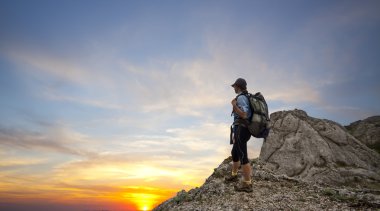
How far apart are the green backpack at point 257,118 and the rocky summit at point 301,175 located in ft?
10.2

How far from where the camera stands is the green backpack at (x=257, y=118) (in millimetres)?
14383

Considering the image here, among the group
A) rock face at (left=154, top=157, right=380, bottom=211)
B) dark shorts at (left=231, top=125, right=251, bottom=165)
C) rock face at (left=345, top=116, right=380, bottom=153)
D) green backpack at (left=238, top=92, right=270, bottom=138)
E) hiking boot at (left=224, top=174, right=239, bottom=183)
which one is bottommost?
rock face at (left=154, top=157, right=380, bottom=211)

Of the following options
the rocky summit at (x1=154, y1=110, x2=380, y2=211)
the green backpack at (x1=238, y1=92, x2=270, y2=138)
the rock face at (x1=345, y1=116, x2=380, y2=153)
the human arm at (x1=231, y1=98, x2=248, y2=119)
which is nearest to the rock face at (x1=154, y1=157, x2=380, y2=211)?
the rocky summit at (x1=154, y1=110, x2=380, y2=211)

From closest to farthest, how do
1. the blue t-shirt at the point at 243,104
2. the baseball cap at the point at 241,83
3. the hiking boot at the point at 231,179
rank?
the blue t-shirt at the point at 243,104 < the baseball cap at the point at 241,83 < the hiking boot at the point at 231,179

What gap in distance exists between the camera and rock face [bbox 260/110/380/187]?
36.9 meters

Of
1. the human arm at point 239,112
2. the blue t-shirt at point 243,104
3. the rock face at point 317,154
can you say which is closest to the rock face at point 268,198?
the human arm at point 239,112

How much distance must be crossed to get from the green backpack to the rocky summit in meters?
3.11

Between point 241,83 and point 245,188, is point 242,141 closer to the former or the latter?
point 245,188

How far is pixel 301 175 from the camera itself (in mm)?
37812

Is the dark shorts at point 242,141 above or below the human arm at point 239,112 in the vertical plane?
below

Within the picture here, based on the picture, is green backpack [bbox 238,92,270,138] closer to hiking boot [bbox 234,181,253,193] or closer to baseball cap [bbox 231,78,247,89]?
baseball cap [bbox 231,78,247,89]

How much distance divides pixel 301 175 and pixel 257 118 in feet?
86.7

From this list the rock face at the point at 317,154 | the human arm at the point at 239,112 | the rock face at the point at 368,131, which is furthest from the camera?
the rock face at the point at 368,131

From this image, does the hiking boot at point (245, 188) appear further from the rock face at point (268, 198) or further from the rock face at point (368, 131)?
the rock face at point (368, 131)
